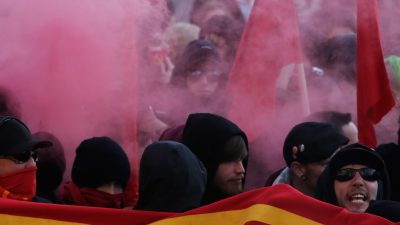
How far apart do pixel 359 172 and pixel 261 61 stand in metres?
1.52

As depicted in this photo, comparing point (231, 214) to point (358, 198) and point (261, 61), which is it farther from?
point (261, 61)

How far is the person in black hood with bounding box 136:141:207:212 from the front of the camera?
531 cm

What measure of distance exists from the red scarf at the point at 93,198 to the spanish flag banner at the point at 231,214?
51.9 inches

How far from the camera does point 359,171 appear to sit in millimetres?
6145

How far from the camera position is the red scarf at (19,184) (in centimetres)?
588

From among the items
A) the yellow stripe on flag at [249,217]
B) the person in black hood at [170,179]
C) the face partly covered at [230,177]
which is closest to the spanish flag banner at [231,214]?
the yellow stripe on flag at [249,217]

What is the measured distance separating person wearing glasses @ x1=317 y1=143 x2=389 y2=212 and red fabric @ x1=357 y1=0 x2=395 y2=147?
96 centimetres

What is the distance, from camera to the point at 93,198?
6.47 meters

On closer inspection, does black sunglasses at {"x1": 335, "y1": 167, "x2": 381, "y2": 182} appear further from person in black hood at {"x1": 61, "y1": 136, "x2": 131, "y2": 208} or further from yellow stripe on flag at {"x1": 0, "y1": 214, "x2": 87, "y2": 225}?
yellow stripe on flag at {"x1": 0, "y1": 214, "x2": 87, "y2": 225}

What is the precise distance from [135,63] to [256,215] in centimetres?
198

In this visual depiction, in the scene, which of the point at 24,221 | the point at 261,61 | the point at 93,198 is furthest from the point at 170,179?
the point at 261,61

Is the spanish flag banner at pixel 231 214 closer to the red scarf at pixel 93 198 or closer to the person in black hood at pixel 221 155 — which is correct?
the person in black hood at pixel 221 155

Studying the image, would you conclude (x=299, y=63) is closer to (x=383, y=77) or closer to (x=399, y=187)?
(x=383, y=77)

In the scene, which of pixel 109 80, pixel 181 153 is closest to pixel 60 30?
pixel 109 80
